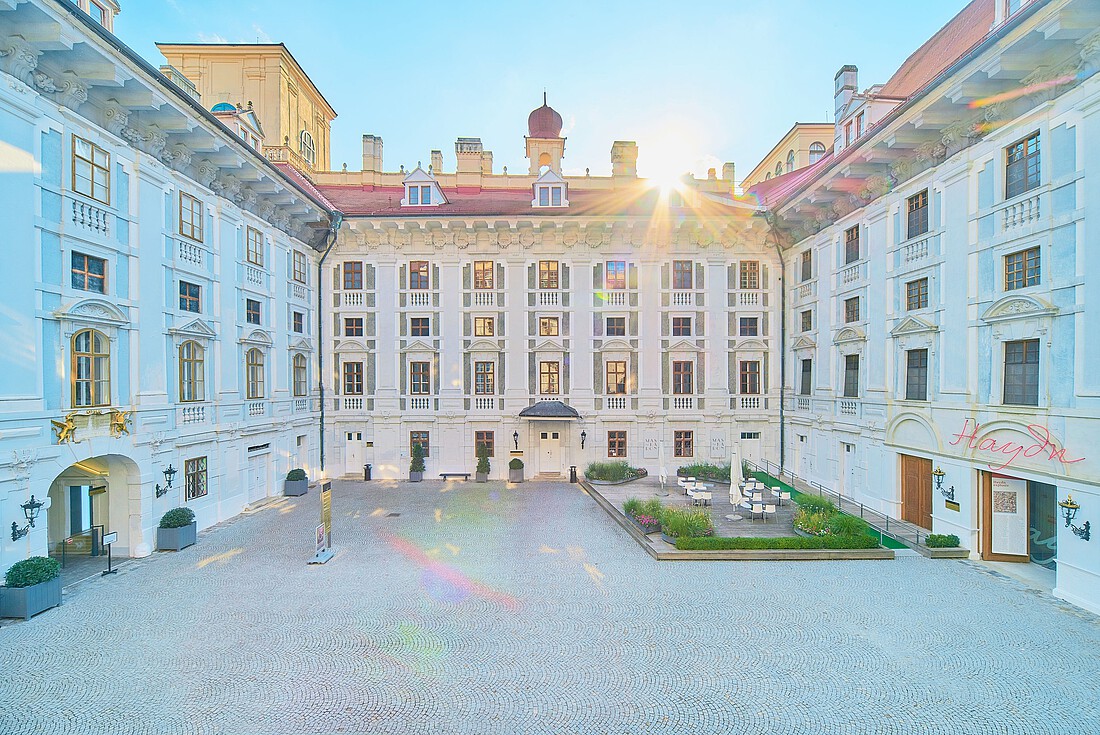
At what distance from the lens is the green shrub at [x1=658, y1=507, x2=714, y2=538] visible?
57.2ft

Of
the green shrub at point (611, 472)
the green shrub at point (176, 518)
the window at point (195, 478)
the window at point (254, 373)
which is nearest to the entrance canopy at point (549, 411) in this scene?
the green shrub at point (611, 472)

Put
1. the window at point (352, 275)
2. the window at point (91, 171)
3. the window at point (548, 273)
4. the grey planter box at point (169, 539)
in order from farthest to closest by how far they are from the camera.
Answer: the window at point (352, 275)
the window at point (548, 273)
the grey planter box at point (169, 539)
the window at point (91, 171)

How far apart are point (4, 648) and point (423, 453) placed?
61.6 ft

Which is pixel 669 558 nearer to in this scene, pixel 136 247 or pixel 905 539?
pixel 905 539

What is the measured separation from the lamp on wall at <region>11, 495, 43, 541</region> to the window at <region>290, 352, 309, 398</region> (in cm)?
1336

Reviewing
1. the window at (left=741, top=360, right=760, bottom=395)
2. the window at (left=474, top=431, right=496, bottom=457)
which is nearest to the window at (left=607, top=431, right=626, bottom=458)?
the window at (left=474, top=431, right=496, bottom=457)

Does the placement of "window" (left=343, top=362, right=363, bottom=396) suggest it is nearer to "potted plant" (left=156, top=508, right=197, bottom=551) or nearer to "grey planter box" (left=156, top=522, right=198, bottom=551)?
"potted plant" (left=156, top=508, right=197, bottom=551)

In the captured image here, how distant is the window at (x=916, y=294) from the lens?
1855 cm

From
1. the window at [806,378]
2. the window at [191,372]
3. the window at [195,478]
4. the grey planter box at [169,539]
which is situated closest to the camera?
the grey planter box at [169,539]

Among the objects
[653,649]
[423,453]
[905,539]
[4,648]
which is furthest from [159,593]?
[905,539]

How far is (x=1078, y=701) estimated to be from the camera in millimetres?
9156

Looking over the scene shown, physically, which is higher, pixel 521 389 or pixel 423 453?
pixel 521 389

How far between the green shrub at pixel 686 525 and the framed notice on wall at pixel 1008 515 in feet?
26.7

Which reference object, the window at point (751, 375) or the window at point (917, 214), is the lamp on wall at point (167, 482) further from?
the window at point (917, 214)
